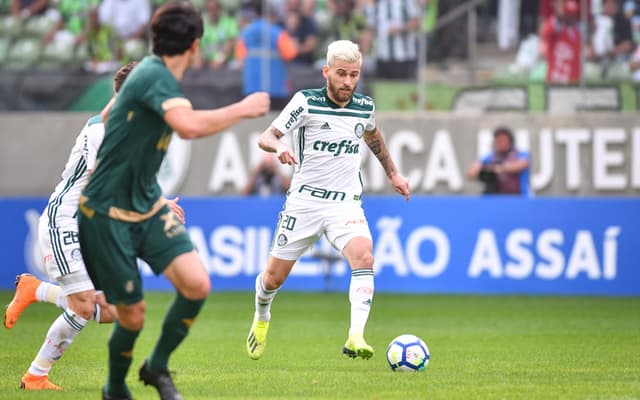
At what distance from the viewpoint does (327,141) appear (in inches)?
423

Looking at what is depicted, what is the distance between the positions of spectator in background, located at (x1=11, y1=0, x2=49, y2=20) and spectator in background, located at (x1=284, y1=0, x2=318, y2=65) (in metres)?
Result: 4.25

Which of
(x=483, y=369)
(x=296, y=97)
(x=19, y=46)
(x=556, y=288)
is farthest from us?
(x=19, y=46)

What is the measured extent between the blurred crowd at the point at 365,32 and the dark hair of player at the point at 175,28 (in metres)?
14.1

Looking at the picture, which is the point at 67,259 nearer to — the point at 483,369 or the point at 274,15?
the point at 483,369

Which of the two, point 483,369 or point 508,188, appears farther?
point 508,188

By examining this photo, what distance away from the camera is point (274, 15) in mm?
21922

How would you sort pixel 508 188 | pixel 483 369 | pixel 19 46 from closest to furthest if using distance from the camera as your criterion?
pixel 483 369, pixel 508 188, pixel 19 46

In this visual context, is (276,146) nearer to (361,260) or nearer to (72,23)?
(361,260)

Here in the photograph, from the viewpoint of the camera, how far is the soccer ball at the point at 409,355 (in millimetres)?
9969

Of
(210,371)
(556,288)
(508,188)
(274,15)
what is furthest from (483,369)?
(274,15)

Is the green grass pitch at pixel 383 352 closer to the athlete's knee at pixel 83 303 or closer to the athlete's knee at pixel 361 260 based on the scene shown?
the athlete's knee at pixel 83 303

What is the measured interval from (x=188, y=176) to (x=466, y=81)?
201 inches

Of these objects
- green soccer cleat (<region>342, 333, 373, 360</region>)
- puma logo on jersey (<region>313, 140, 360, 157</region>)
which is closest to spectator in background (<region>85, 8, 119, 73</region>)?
puma logo on jersey (<region>313, 140, 360, 157</region>)

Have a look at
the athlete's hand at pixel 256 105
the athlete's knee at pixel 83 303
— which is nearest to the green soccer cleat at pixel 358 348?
the athlete's knee at pixel 83 303
